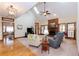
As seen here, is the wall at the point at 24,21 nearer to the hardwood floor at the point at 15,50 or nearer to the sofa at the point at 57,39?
the hardwood floor at the point at 15,50

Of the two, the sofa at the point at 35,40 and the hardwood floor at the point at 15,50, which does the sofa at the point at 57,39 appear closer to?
the sofa at the point at 35,40

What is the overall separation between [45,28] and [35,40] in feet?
1.05

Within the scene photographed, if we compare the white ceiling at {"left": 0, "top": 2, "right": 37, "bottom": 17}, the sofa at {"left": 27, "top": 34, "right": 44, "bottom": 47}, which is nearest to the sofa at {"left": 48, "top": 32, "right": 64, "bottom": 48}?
the sofa at {"left": 27, "top": 34, "right": 44, "bottom": 47}

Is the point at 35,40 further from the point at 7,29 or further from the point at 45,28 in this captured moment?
the point at 7,29

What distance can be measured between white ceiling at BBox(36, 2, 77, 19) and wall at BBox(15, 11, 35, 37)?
0.77 feet

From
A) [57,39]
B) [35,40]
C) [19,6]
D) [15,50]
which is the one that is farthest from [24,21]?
[57,39]

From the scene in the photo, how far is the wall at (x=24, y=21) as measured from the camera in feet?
7.18

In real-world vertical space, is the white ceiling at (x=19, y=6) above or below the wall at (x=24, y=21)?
above

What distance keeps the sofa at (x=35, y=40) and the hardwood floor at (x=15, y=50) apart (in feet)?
0.53

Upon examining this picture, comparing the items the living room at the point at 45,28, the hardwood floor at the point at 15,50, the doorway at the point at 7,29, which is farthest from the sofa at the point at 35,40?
the doorway at the point at 7,29

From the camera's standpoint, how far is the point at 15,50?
2.17 metres

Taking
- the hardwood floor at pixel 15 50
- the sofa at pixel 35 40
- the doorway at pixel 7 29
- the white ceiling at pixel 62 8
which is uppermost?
the white ceiling at pixel 62 8

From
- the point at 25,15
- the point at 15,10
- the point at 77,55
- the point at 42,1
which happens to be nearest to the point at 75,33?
the point at 77,55

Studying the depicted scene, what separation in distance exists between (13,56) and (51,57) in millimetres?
782
